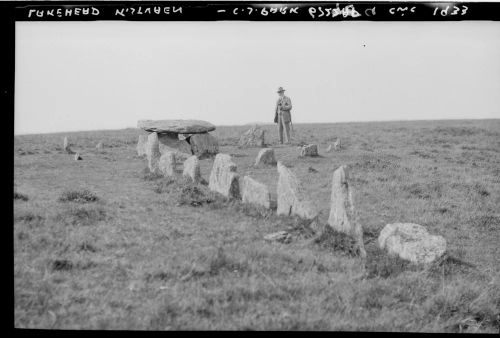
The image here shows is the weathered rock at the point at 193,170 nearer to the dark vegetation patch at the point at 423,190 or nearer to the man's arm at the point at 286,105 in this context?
the dark vegetation patch at the point at 423,190

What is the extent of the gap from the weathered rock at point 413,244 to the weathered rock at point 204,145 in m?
13.7

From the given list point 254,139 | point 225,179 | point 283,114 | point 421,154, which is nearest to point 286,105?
point 283,114

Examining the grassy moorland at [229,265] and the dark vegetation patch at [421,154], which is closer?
the grassy moorland at [229,265]

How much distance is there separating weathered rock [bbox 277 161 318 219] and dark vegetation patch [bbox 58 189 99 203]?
4983mm

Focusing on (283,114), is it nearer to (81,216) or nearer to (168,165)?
(168,165)

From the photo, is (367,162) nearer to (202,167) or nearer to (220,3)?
(202,167)

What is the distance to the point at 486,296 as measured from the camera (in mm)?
7301

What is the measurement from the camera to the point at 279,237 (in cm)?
905

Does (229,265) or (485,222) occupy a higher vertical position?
(485,222)

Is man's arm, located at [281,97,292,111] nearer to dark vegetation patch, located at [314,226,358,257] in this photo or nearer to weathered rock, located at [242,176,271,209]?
weathered rock, located at [242,176,271,209]

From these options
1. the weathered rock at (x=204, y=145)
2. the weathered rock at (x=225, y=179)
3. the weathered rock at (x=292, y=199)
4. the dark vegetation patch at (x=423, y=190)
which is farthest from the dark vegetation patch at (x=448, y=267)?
the weathered rock at (x=204, y=145)

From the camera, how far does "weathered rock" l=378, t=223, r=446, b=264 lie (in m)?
8.23

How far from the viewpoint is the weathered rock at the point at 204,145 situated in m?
21.7

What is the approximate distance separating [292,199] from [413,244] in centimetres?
292
